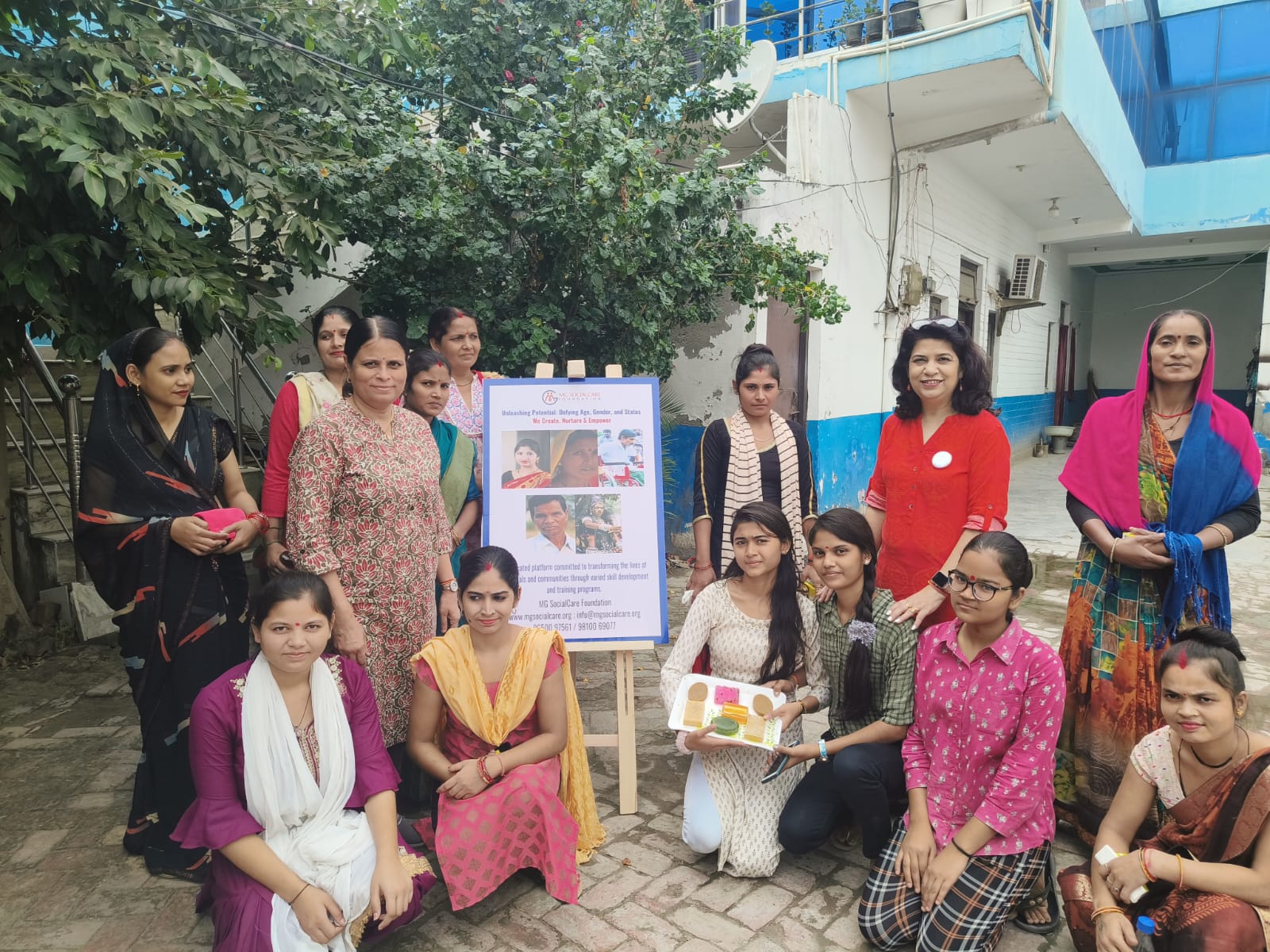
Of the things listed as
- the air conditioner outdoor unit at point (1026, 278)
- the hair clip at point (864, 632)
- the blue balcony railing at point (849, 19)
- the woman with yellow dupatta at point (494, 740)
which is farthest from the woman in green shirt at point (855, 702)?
the air conditioner outdoor unit at point (1026, 278)

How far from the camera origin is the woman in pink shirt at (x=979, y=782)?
2238mm

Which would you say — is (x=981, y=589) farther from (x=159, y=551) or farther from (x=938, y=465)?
(x=159, y=551)

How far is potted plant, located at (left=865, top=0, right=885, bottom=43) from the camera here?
7453mm

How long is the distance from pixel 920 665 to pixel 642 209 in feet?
10.1

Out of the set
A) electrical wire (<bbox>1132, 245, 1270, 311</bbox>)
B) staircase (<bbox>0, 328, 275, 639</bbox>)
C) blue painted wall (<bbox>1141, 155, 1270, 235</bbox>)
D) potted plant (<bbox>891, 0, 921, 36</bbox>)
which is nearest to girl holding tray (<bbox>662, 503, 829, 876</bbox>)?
staircase (<bbox>0, 328, 275, 639</bbox>)

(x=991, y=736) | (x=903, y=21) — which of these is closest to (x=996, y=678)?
(x=991, y=736)

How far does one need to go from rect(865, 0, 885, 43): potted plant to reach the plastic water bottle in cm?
740

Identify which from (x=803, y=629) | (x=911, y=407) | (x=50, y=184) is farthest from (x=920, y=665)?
(x=50, y=184)

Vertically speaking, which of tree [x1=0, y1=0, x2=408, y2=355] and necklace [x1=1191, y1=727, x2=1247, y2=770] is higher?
tree [x1=0, y1=0, x2=408, y2=355]

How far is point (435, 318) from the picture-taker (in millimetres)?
3574

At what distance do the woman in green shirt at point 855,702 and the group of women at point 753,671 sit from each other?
0.03 ft

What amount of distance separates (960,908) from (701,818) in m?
0.83

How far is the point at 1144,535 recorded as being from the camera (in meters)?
2.60

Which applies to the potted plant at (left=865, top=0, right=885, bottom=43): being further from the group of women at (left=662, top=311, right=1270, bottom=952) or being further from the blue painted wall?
the blue painted wall
